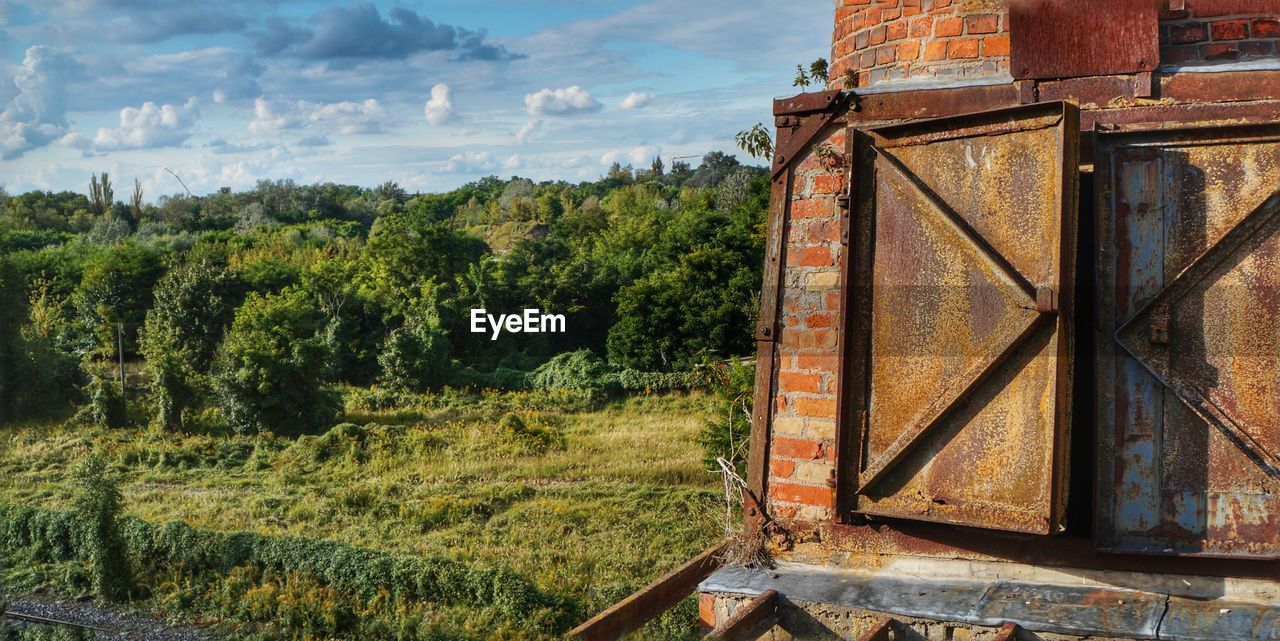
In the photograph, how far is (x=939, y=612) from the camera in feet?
11.7

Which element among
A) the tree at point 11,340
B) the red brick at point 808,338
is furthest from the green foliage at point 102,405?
the red brick at point 808,338

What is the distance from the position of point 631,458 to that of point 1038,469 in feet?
44.3

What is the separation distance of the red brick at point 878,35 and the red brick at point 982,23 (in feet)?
1.12

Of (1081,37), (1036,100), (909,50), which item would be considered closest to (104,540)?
(909,50)

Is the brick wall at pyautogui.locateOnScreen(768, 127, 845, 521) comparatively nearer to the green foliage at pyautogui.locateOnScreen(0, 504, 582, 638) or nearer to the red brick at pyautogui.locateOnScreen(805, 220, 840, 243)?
the red brick at pyautogui.locateOnScreen(805, 220, 840, 243)

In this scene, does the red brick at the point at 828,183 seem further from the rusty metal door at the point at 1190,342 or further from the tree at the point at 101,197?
the tree at the point at 101,197

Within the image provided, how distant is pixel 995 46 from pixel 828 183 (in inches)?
33.3

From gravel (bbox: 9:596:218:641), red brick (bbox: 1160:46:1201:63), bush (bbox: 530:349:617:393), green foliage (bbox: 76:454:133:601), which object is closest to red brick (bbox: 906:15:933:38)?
red brick (bbox: 1160:46:1201:63)

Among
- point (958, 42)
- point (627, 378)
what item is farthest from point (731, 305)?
point (958, 42)

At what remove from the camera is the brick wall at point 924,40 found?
3947 millimetres

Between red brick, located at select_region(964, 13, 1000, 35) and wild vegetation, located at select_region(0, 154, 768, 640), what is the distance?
2158 mm

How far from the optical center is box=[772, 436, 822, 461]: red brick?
13.5ft

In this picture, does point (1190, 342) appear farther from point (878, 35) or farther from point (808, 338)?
point (878, 35)

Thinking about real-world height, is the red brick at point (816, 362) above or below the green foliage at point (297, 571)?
above
